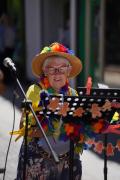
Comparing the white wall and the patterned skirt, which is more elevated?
the white wall

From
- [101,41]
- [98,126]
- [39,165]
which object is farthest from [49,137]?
[101,41]

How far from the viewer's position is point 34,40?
45.7ft

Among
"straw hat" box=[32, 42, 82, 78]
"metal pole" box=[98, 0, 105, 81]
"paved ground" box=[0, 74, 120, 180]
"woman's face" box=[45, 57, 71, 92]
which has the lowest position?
"paved ground" box=[0, 74, 120, 180]

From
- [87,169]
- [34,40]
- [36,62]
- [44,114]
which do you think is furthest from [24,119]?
[34,40]

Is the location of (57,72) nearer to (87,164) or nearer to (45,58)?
(45,58)

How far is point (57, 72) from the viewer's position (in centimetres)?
418

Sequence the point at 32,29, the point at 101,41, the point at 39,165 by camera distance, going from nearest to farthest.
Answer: the point at 39,165, the point at 101,41, the point at 32,29

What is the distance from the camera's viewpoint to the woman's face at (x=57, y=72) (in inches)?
165

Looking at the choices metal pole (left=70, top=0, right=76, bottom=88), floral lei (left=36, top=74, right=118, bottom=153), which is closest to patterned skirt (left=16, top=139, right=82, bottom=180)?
floral lei (left=36, top=74, right=118, bottom=153)

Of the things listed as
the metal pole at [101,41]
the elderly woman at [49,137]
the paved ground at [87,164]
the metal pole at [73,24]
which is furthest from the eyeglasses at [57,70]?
the metal pole at [73,24]

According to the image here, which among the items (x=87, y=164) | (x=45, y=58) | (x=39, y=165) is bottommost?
(x=87, y=164)

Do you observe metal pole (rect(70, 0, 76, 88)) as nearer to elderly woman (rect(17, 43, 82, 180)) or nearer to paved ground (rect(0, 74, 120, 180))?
paved ground (rect(0, 74, 120, 180))

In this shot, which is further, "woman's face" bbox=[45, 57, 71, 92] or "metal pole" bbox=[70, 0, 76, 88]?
"metal pole" bbox=[70, 0, 76, 88]

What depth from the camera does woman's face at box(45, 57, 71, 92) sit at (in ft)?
13.7
